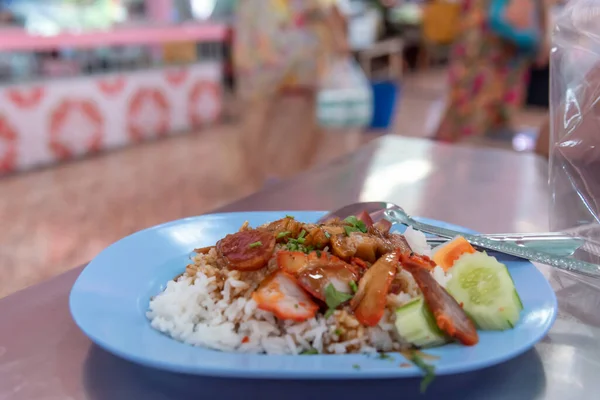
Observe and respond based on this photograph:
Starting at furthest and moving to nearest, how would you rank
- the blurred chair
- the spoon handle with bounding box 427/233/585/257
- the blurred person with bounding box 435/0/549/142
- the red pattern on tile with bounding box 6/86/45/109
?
the blurred chair → the red pattern on tile with bounding box 6/86/45/109 → the blurred person with bounding box 435/0/549/142 → the spoon handle with bounding box 427/233/585/257

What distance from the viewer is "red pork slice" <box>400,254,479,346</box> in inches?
22.9

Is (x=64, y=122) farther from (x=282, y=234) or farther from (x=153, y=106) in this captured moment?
(x=282, y=234)

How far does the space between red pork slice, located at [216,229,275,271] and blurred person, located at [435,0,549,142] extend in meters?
2.28

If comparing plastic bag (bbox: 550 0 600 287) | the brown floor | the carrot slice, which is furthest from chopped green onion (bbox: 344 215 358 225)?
the brown floor

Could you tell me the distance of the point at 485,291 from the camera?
650mm

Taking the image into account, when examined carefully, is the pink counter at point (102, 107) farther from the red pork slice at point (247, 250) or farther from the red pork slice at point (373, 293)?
the red pork slice at point (373, 293)

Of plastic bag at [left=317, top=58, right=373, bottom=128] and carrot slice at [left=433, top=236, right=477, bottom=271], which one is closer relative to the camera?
carrot slice at [left=433, top=236, right=477, bottom=271]

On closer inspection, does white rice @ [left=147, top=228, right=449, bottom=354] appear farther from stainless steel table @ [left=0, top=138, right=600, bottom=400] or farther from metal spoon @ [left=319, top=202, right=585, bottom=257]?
metal spoon @ [left=319, top=202, right=585, bottom=257]

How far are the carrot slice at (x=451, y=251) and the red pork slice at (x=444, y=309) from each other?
0.11 m

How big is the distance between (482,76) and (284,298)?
247 cm

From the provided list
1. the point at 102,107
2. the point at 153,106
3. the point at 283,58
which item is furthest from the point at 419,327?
the point at 153,106

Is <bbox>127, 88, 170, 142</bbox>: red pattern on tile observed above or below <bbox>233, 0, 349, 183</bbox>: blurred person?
below

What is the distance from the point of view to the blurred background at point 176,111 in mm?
2791

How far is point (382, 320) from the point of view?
24.3 inches
